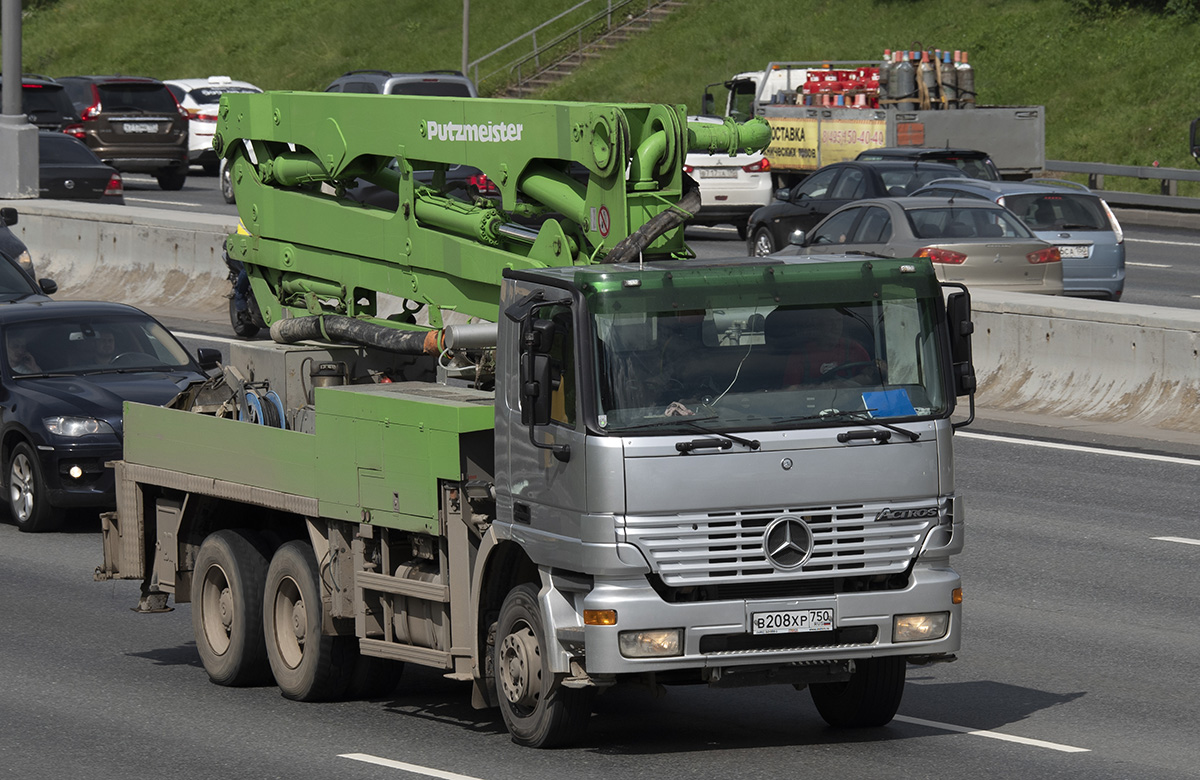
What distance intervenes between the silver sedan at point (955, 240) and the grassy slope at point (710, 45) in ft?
69.7

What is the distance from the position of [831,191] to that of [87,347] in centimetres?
1428

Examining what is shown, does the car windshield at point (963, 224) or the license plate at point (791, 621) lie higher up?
the car windshield at point (963, 224)

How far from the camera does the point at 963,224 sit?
2244 cm

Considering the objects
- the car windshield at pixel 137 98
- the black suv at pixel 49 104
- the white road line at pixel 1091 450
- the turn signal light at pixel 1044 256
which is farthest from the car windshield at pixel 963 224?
the black suv at pixel 49 104

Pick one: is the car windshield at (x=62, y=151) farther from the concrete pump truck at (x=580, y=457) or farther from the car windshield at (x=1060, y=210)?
the concrete pump truck at (x=580, y=457)

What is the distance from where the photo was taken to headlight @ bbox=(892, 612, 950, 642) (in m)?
8.45

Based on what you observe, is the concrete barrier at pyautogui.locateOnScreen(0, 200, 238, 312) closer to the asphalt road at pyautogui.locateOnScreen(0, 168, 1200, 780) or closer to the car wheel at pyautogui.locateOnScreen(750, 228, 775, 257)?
the car wheel at pyautogui.locateOnScreen(750, 228, 775, 257)

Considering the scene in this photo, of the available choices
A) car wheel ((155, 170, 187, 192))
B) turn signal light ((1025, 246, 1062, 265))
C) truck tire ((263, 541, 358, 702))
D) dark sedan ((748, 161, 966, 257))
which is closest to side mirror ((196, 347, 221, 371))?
truck tire ((263, 541, 358, 702))

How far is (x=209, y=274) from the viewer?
27.3 metres

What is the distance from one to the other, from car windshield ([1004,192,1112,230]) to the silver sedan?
2.24 metres

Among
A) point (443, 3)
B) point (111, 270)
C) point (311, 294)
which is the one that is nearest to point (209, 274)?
point (111, 270)

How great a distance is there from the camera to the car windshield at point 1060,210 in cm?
2477

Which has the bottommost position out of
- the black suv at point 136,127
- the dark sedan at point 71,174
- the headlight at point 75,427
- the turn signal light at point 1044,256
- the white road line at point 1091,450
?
the white road line at point 1091,450

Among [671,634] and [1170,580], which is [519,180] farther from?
[1170,580]
